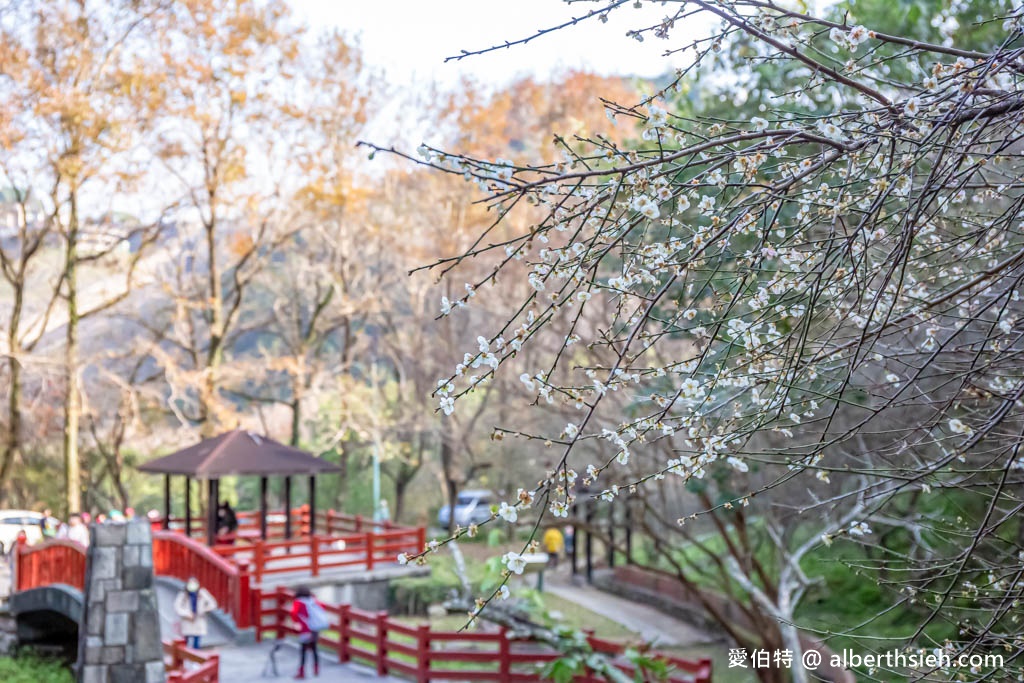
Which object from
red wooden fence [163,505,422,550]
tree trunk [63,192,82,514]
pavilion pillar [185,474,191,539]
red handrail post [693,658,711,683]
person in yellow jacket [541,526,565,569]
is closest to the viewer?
red handrail post [693,658,711,683]

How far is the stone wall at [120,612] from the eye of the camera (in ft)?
27.8

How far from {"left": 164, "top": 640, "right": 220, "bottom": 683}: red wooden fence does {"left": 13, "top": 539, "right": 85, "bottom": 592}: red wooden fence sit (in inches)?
96.3

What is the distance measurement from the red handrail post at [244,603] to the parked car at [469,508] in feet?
35.0

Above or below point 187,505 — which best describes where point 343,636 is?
below

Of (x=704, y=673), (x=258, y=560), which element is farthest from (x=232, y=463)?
(x=704, y=673)

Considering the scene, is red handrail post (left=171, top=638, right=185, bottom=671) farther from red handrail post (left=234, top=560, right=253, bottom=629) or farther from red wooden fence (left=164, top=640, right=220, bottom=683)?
red handrail post (left=234, top=560, right=253, bottom=629)

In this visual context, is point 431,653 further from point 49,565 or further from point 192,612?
point 49,565

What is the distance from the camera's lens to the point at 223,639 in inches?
475

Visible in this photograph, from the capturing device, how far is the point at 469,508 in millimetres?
25859

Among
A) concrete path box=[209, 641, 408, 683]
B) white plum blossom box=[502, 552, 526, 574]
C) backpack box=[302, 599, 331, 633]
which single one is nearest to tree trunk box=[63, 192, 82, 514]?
concrete path box=[209, 641, 408, 683]

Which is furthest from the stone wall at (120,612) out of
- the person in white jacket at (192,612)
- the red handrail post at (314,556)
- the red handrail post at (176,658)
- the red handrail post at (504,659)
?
the red handrail post at (314,556)

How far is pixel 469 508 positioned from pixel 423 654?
51.7 feet

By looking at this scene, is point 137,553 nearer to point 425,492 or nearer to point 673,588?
point 673,588

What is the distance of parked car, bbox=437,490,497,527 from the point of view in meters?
23.8
